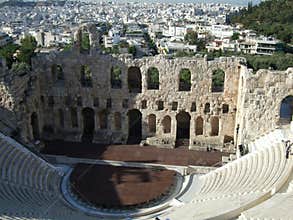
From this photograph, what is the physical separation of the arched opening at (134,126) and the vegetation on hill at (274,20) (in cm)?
6041

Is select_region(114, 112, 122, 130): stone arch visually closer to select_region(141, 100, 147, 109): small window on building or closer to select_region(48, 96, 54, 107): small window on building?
select_region(141, 100, 147, 109): small window on building

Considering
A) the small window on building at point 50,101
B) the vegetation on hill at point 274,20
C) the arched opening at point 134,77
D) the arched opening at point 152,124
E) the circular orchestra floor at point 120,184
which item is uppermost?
the vegetation on hill at point 274,20

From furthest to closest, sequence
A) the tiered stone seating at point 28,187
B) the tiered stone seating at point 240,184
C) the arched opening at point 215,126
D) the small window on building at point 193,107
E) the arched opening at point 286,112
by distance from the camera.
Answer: the arched opening at point 215,126 < the small window on building at point 193,107 < the arched opening at point 286,112 < the tiered stone seating at point 28,187 < the tiered stone seating at point 240,184

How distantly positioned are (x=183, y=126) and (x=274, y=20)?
263 feet

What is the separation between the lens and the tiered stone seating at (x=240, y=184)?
17.8m

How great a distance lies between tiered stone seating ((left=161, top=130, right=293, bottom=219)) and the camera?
17.8 meters

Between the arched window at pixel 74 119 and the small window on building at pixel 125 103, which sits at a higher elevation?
the small window on building at pixel 125 103

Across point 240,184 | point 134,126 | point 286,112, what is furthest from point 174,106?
point 286,112

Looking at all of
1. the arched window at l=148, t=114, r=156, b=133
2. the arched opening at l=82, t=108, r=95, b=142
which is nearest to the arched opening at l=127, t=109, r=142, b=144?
the arched window at l=148, t=114, r=156, b=133

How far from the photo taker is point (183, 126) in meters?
32.5

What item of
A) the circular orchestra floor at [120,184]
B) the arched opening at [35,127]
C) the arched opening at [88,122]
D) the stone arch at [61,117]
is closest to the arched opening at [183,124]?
the circular orchestra floor at [120,184]

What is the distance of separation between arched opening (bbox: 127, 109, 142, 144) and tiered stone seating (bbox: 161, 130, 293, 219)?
8.07 meters

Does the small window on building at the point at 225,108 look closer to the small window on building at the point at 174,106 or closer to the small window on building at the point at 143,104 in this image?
the small window on building at the point at 174,106

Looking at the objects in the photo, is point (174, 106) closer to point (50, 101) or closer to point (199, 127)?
point (199, 127)
